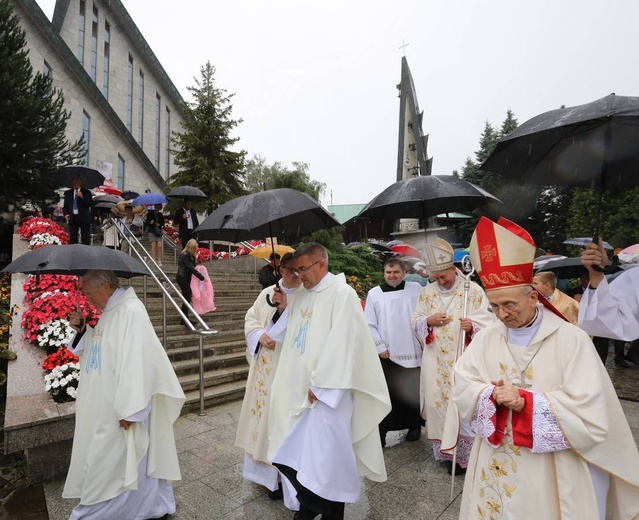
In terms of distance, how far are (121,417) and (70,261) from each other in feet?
3.61

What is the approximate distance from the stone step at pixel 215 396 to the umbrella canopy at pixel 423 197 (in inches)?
131

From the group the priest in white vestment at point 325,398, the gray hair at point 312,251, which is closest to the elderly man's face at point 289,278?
the priest in white vestment at point 325,398

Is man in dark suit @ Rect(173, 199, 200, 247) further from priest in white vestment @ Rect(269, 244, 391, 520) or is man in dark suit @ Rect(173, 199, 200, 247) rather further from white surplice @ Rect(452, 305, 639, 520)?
white surplice @ Rect(452, 305, 639, 520)

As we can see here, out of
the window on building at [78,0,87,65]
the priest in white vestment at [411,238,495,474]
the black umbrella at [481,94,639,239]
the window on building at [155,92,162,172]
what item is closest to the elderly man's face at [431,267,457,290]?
the priest in white vestment at [411,238,495,474]

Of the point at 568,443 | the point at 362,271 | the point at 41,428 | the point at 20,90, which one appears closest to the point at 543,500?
the point at 568,443

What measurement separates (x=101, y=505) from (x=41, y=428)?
1184 millimetres

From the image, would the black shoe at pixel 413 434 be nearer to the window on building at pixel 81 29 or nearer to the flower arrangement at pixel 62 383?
the flower arrangement at pixel 62 383

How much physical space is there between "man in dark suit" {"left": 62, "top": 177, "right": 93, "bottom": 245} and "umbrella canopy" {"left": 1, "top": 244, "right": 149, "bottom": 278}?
6.85 metres

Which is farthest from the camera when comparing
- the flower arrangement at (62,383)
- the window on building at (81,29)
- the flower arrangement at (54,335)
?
the window on building at (81,29)

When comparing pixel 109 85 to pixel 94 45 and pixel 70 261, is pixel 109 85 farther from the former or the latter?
pixel 70 261

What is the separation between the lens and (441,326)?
169 inches

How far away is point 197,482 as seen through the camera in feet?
12.3

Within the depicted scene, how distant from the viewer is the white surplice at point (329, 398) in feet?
9.36

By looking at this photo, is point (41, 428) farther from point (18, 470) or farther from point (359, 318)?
point (359, 318)
